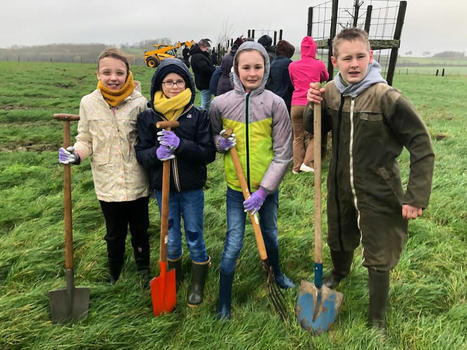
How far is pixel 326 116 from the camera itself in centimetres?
239

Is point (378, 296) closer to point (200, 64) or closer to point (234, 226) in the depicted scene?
point (234, 226)

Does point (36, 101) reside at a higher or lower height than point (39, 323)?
higher

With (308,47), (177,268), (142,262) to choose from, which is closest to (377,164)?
(177,268)

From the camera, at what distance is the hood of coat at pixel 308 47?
15.8 feet

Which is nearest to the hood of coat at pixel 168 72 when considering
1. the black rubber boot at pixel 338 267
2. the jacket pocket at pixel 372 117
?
the jacket pocket at pixel 372 117

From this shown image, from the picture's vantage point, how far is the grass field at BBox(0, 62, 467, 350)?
2145 mm

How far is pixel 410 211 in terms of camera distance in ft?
6.41

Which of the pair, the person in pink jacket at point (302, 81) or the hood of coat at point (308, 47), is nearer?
the hood of coat at point (308, 47)

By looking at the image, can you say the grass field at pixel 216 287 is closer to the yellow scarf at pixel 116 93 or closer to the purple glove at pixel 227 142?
the purple glove at pixel 227 142

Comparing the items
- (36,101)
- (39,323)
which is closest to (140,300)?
(39,323)

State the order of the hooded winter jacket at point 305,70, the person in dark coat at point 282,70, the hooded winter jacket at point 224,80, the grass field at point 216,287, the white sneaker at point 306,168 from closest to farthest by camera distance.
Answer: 1. the grass field at point 216,287
2. the hooded winter jacket at point 305,70
3. the person in dark coat at point 282,70
4. the white sneaker at point 306,168
5. the hooded winter jacket at point 224,80

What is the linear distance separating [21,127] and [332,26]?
26.7 feet

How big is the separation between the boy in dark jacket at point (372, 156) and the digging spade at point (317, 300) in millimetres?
106

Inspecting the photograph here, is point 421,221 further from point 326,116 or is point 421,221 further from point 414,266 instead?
point 326,116
